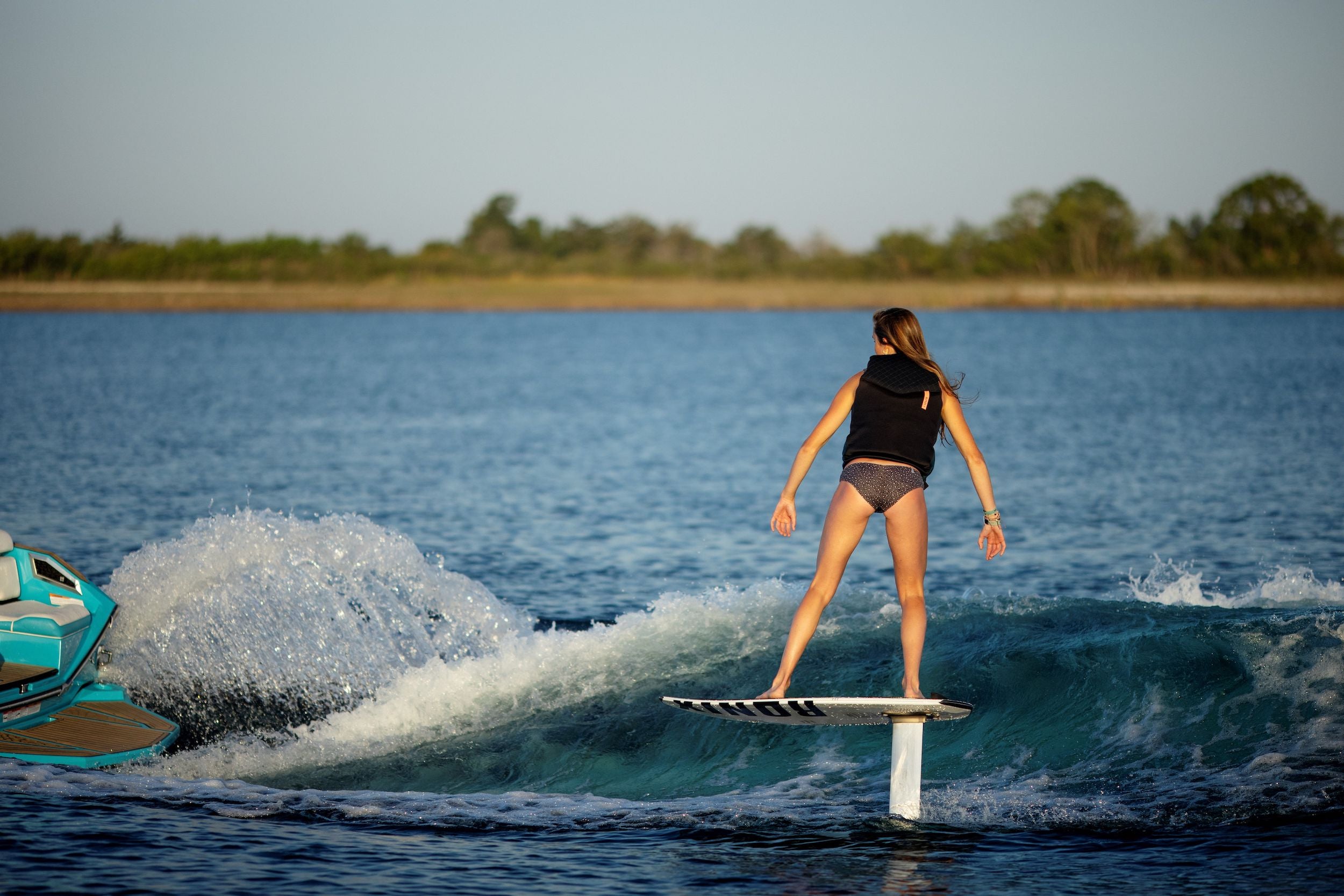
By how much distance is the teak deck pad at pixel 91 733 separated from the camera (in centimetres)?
829

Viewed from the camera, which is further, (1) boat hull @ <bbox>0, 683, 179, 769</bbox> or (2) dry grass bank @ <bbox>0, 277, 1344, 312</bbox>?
(2) dry grass bank @ <bbox>0, 277, 1344, 312</bbox>

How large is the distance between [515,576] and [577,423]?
65.7ft

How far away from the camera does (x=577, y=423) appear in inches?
1368

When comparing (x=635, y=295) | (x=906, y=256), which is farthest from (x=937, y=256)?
(x=635, y=295)

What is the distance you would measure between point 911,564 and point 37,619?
5.26m

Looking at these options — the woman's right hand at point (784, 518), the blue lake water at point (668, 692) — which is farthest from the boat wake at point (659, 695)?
the woman's right hand at point (784, 518)

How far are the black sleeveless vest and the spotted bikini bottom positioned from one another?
0.16ft

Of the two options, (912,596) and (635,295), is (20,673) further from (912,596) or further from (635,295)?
(635,295)

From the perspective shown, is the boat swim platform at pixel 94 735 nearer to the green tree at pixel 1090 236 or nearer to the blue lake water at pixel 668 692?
the blue lake water at pixel 668 692

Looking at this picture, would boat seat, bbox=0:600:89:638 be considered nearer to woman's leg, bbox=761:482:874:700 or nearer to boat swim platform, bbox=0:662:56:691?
boat swim platform, bbox=0:662:56:691

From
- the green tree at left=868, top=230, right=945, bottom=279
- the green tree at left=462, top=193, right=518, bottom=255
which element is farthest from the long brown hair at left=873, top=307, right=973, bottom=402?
the green tree at left=462, top=193, right=518, bottom=255

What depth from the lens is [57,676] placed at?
8414 mm

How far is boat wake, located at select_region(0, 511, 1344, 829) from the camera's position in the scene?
7852 millimetres

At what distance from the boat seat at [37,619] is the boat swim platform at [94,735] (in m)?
0.61
